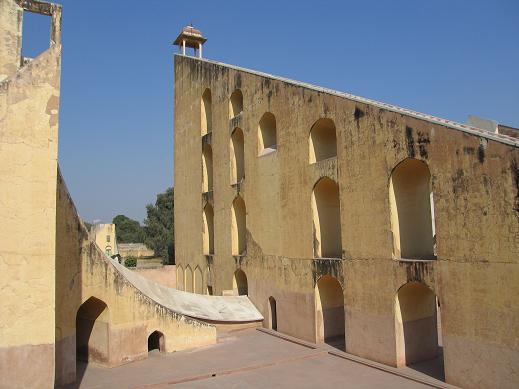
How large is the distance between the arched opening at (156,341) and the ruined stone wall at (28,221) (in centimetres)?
525

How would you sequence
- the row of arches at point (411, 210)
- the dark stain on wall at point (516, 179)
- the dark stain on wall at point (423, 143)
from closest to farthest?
the dark stain on wall at point (516, 179) → the dark stain on wall at point (423, 143) → the row of arches at point (411, 210)

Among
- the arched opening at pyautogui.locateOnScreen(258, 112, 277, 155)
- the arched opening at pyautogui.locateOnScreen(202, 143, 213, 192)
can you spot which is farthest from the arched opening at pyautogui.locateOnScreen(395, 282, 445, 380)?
the arched opening at pyautogui.locateOnScreen(202, 143, 213, 192)

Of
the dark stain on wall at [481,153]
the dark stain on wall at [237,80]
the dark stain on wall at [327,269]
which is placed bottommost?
the dark stain on wall at [327,269]

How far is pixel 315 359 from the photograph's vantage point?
35.1 feet

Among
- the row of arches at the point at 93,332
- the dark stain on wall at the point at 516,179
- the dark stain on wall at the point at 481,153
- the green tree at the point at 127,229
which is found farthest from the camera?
the green tree at the point at 127,229

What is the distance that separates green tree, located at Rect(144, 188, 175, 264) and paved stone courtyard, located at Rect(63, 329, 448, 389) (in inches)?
1315

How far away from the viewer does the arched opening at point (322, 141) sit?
40.9 feet

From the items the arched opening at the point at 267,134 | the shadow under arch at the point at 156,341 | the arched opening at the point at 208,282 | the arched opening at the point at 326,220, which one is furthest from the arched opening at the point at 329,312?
the arched opening at the point at 208,282

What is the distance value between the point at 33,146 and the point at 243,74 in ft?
33.9

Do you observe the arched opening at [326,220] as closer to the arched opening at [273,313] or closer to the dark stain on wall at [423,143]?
the arched opening at [273,313]

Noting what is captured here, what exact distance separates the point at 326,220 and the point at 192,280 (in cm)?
867

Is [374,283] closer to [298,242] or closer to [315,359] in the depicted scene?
[315,359]

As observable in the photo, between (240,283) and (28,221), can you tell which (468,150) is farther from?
(240,283)

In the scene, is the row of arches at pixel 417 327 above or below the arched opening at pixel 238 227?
below
